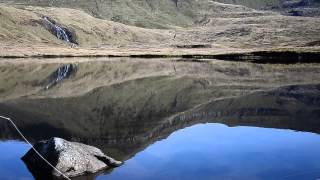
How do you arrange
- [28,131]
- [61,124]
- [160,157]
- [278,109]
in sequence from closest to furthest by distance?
[160,157], [28,131], [61,124], [278,109]

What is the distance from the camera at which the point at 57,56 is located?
180m

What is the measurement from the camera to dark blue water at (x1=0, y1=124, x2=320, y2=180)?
29.2 m

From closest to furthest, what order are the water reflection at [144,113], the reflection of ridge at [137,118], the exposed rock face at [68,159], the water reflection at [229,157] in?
the exposed rock face at [68,159]
the water reflection at [229,157]
the reflection of ridge at [137,118]
the water reflection at [144,113]

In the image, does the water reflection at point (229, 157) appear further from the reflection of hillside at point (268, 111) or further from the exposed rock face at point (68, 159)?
the reflection of hillside at point (268, 111)

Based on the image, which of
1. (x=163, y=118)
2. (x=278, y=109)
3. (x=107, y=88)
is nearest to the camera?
(x=163, y=118)

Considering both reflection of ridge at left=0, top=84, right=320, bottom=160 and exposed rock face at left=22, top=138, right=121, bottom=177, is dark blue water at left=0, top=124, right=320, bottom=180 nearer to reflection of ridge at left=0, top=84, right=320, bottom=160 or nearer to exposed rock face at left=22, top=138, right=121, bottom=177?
exposed rock face at left=22, top=138, right=121, bottom=177

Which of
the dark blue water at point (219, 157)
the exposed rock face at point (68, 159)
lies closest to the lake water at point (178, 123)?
the dark blue water at point (219, 157)

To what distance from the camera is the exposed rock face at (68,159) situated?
2717cm

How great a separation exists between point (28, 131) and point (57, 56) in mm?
141154

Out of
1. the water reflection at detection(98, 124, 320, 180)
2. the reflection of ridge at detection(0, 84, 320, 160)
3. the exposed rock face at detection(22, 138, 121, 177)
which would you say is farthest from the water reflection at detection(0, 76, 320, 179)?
the exposed rock face at detection(22, 138, 121, 177)

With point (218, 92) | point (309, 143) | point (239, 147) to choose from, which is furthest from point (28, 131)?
point (218, 92)

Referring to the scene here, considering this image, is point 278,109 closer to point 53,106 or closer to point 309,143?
point 309,143

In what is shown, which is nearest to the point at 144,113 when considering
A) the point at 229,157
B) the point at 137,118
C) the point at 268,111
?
the point at 137,118

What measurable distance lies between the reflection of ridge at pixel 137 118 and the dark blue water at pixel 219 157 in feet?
6.75
